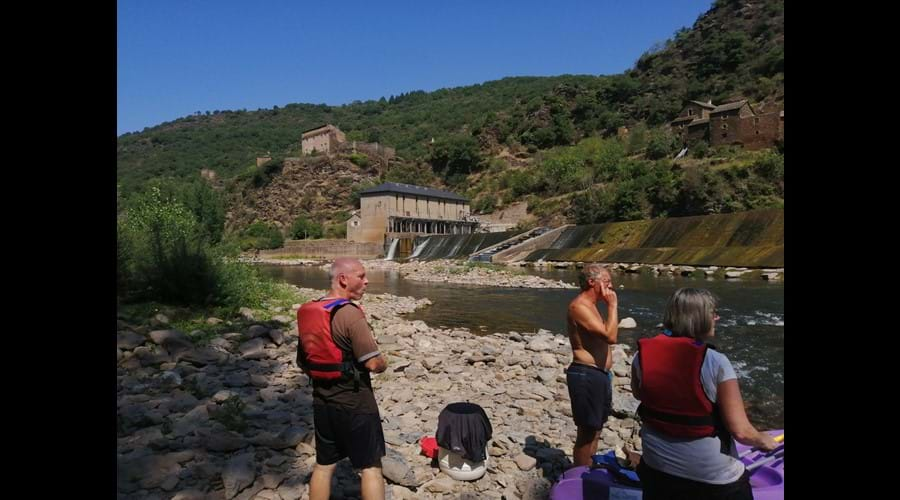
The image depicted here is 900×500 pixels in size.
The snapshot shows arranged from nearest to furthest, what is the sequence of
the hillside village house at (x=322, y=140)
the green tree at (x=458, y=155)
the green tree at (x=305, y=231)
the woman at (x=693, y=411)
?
1. the woman at (x=693, y=411)
2. the green tree at (x=305, y=231)
3. the green tree at (x=458, y=155)
4. the hillside village house at (x=322, y=140)

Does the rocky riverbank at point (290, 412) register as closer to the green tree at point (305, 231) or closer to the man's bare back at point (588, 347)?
the man's bare back at point (588, 347)

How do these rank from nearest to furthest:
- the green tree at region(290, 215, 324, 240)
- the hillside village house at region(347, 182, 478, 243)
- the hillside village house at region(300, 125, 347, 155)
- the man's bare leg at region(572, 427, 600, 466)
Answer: the man's bare leg at region(572, 427, 600, 466) → the hillside village house at region(347, 182, 478, 243) → the green tree at region(290, 215, 324, 240) → the hillside village house at region(300, 125, 347, 155)

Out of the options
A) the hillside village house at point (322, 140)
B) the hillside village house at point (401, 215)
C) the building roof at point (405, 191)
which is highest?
the hillside village house at point (322, 140)

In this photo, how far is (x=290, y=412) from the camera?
5.28 meters

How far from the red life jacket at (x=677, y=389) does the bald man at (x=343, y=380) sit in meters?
1.53

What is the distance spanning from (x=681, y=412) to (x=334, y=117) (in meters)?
150

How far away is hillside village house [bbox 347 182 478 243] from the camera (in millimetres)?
55188

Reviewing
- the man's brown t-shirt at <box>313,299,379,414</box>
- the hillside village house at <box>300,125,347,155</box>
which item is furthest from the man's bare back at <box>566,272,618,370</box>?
the hillside village house at <box>300,125,347,155</box>

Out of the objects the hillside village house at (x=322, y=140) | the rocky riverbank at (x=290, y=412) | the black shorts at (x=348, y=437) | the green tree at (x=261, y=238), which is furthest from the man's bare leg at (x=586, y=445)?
the hillside village house at (x=322, y=140)

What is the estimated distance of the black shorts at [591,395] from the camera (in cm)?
371

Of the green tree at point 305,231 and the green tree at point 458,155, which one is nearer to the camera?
the green tree at point 305,231

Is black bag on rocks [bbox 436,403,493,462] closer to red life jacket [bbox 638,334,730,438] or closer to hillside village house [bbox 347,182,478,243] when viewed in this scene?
red life jacket [bbox 638,334,730,438]

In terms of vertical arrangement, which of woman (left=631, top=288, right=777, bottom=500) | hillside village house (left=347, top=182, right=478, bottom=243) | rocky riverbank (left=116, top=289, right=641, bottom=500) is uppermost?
hillside village house (left=347, top=182, right=478, bottom=243)

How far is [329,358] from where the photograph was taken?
9.87 feet
